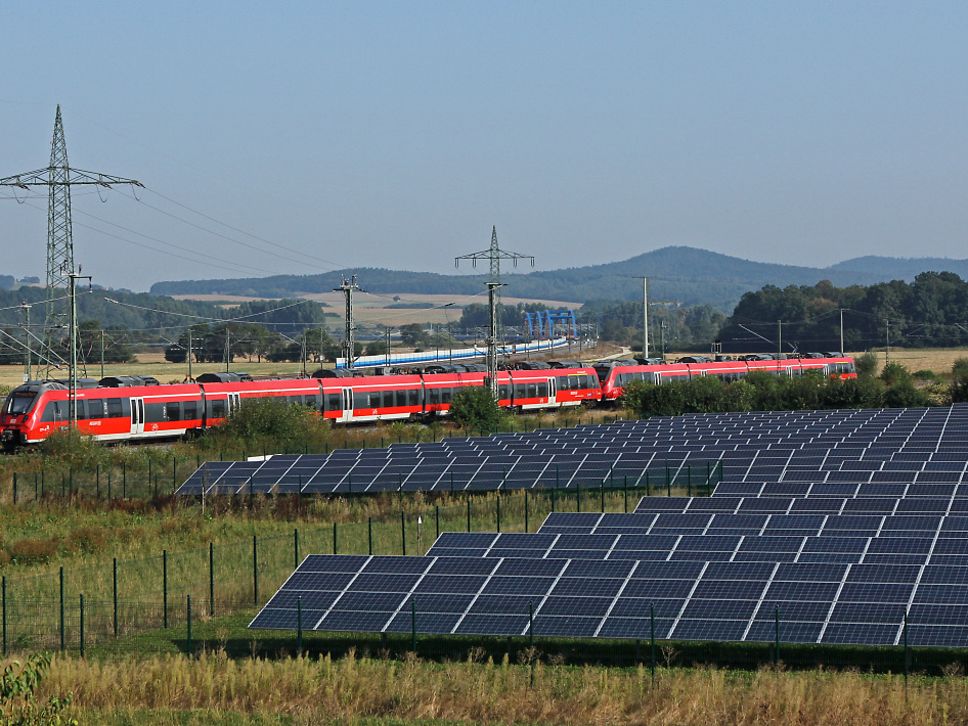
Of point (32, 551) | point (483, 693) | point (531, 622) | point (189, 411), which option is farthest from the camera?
point (189, 411)

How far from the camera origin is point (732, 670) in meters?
27.2

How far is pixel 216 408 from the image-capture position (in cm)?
7406

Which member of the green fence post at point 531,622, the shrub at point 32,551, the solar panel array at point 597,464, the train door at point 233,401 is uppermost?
the train door at point 233,401

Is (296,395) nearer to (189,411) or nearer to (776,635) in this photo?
(189,411)

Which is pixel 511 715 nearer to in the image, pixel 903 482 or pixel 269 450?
pixel 903 482

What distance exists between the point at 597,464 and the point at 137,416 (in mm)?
28749

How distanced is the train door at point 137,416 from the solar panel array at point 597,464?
17.0m

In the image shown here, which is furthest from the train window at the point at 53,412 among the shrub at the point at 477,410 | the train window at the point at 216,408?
the shrub at the point at 477,410

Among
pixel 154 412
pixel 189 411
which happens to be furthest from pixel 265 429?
pixel 154 412

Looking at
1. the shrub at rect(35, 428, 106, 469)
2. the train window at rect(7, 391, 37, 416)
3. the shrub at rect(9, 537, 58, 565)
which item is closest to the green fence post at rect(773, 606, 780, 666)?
the shrub at rect(9, 537, 58, 565)

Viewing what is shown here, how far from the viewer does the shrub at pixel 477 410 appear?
79875 mm

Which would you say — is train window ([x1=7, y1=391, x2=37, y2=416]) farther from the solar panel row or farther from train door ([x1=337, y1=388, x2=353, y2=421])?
the solar panel row

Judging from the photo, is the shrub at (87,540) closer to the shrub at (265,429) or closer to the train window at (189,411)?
the shrub at (265,429)

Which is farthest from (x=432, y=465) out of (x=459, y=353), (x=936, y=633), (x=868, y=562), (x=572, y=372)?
(x=459, y=353)
